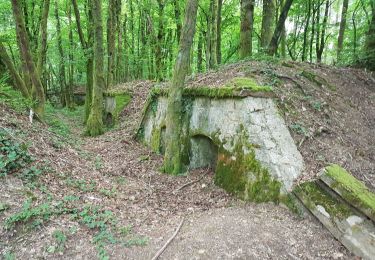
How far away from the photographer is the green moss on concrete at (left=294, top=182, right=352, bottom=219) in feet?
14.3

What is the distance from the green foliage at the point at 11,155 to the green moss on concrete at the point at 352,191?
545 cm

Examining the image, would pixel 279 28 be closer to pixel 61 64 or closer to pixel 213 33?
pixel 213 33

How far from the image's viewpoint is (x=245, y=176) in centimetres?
552

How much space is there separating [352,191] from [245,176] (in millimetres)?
1833

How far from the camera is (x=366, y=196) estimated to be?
14.5ft

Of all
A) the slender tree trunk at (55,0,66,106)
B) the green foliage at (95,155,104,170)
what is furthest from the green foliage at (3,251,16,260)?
the slender tree trunk at (55,0,66,106)

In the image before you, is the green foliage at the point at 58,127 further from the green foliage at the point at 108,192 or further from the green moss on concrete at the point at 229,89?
the green moss on concrete at the point at 229,89

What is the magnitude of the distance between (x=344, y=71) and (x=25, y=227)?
10.1 m

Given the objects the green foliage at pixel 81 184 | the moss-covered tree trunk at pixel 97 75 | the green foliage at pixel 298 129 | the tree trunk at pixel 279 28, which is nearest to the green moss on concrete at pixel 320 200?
the green foliage at pixel 298 129

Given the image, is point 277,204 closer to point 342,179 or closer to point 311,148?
point 342,179

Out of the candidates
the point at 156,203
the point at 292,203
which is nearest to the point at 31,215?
the point at 156,203

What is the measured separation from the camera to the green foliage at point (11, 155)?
480 centimetres

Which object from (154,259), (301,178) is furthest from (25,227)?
(301,178)

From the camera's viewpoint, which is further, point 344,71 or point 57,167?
point 344,71
